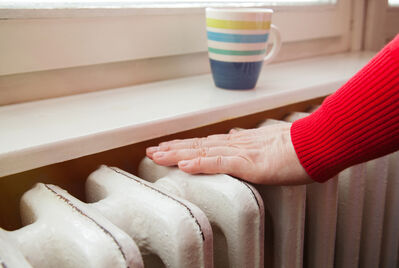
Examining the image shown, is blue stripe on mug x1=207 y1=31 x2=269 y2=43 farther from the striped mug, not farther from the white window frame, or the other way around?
the white window frame

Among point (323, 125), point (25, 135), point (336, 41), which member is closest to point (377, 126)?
point (323, 125)

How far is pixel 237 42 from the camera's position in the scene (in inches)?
25.7

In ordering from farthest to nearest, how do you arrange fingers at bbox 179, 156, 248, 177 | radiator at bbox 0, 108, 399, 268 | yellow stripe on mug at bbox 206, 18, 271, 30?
yellow stripe on mug at bbox 206, 18, 271, 30
fingers at bbox 179, 156, 248, 177
radiator at bbox 0, 108, 399, 268

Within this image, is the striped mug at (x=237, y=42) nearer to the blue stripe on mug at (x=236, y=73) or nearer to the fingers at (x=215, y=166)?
the blue stripe on mug at (x=236, y=73)

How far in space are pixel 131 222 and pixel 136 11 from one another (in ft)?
1.32

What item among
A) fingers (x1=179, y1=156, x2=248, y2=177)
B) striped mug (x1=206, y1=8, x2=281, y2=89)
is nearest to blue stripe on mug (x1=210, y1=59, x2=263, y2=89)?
striped mug (x1=206, y1=8, x2=281, y2=89)

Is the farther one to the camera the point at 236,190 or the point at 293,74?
the point at 293,74

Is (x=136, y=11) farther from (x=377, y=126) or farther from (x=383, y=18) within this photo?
(x=383, y=18)

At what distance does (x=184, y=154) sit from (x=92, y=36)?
0.93ft

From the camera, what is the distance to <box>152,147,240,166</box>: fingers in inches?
20.5

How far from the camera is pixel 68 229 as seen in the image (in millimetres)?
398

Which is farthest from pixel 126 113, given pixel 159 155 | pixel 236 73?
pixel 236 73

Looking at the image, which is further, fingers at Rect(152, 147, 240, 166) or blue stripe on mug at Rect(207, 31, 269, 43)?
blue stripe on mug at Rect(207, 31, 269, 43)

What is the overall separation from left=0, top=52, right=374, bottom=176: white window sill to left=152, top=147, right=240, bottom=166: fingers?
34 millimetres
